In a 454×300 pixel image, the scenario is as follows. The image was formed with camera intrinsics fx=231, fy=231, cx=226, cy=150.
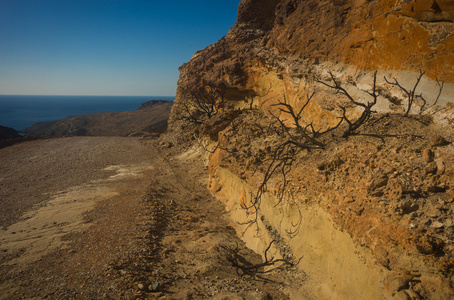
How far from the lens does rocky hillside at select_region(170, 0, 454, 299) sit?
2.35 m

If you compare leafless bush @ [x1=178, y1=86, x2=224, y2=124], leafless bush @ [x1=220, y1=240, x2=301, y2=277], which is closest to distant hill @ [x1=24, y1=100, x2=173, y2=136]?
leafless bush @ [x1=178, y1=86, x2=224, y2=124]

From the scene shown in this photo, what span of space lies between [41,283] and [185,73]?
40.3ft

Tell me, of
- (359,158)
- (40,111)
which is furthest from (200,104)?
(40,111)

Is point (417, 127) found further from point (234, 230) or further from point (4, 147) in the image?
point (4, 147)

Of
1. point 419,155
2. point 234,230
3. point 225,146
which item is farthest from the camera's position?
point 225,146

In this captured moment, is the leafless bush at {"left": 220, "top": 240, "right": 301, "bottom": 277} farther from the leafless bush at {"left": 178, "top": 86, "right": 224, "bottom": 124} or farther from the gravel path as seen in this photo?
the leafless bush at {"left": 178, "top": 86, "right": 224, "bottom": 124}

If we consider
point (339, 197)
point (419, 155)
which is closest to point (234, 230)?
point (339, 197)

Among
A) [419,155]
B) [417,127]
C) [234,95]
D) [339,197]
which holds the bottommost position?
[339,197]

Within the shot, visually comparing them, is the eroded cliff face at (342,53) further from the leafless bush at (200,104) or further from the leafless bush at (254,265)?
the leafless bush at (254,265)

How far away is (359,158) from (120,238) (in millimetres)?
4432

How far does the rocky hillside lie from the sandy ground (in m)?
0.79

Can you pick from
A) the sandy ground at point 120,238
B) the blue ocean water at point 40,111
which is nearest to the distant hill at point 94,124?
the blue ocean water at point 40,111

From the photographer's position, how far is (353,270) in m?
2.71

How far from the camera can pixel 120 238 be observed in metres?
4.52
